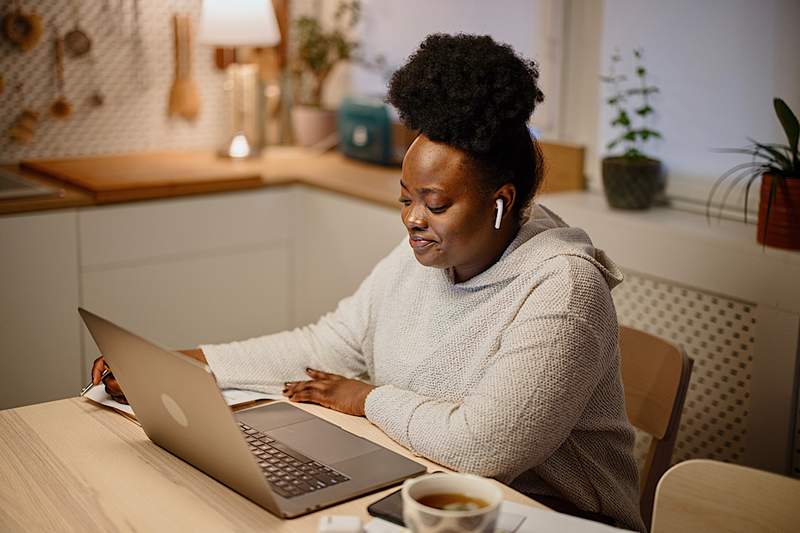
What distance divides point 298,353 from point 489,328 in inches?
14.5

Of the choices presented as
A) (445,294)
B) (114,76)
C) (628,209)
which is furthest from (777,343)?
(114,76)

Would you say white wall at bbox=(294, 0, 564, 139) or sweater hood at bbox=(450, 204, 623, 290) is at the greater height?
white wall at bbox=(294, 0, 564, 139)

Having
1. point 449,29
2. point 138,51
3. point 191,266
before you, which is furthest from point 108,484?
point 138,51

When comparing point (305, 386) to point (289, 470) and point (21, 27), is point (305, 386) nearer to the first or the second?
point (289, 470)

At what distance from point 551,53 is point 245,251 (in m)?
1.09

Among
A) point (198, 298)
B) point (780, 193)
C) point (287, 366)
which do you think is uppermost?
point (780, 193)

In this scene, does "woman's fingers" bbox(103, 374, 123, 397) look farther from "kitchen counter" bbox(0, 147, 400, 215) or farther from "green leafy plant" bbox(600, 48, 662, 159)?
"green leafy plant" bbox(600, 48, 662, 159)

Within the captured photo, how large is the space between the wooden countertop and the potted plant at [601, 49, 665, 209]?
18 cm

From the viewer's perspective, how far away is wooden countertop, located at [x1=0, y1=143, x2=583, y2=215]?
8.82ft

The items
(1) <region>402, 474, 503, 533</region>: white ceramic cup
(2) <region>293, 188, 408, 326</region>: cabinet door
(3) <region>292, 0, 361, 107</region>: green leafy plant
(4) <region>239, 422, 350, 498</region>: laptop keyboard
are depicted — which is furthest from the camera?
(3) <region>292, 0, 361, 107</region>: green leafy plant

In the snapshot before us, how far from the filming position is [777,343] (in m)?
2.01

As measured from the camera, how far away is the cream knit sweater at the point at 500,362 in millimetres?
1330

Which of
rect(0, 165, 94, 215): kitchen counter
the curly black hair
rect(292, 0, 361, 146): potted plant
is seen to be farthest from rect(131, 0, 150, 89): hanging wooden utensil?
the curly black hair

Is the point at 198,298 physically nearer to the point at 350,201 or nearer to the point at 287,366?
the point at 350,201
